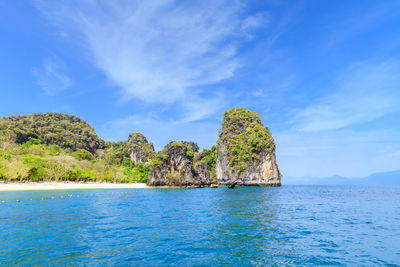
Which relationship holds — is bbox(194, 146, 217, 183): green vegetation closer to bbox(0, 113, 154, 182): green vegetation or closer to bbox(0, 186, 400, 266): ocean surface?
bbox(0, 113, 154, 182): green vegetation

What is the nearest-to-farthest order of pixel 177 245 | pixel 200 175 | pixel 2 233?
1. pixel 177 245
2. pixel 2 233
3. pixel 200 175

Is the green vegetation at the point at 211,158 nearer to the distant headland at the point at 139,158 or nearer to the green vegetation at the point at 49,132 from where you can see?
the distant headland at the point at 139,158

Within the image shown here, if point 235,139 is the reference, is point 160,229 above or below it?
below

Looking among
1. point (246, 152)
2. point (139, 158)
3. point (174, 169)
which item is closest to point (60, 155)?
point (174, 169)

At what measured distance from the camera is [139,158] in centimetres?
18738

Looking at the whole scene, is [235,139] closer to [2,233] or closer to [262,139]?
[262,139]

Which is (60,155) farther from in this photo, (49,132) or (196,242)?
(196,242)

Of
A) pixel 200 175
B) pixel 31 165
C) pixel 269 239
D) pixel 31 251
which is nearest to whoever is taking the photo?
pixel 31 251

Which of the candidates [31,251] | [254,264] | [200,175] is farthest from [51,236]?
[200,175]

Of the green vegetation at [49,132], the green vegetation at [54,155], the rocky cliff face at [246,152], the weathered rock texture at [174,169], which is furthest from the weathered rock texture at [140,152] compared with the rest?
the weathered rock texture at [174,169]

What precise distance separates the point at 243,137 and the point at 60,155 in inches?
3724

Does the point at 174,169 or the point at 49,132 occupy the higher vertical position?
the point at 49,132

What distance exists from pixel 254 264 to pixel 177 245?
14.4 feet

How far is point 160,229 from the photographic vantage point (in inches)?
615
